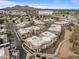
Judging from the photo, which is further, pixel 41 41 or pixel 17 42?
pixel 41 41

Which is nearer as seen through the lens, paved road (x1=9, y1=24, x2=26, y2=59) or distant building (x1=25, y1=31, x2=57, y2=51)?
paved road (x1=9, y1=24, x2=26, y2=59)

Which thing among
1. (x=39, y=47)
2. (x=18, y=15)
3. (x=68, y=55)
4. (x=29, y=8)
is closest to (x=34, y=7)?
(x=29, y=8)

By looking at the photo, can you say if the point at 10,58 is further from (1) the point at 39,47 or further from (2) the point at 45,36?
(2) the point at 45,36

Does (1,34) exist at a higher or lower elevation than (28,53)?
higher

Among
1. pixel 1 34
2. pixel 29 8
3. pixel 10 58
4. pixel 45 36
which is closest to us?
pixel 10 58

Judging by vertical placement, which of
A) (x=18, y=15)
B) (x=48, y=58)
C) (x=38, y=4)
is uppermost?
(x=38, y=4)

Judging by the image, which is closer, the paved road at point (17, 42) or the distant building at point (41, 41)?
the paved road at point (17, 42)

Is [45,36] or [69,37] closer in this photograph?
[69,37]

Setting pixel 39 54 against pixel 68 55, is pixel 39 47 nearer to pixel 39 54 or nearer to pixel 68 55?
pixel 39 54

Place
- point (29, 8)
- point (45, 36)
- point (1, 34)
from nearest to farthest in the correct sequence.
→ point (29, 8)
point (1, 34)
point (45, 36)

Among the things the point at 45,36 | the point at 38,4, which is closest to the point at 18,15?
the point at 38,4
